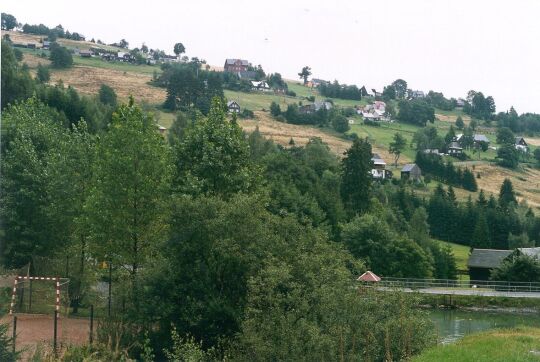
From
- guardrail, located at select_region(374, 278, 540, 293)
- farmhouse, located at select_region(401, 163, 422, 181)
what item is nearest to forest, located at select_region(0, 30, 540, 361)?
guardrail, located at select_region(374, 278, 540, 293)

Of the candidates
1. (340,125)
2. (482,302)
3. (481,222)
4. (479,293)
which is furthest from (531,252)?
(340,125)

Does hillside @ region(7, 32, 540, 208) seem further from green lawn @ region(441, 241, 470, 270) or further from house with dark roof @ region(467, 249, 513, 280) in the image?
house with dark roof @ region(467, 249, 513, 280)

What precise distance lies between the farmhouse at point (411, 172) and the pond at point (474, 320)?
6689cm

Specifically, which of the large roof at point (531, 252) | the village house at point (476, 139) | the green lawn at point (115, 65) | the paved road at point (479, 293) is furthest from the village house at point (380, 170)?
the paved road at point (479, 293)

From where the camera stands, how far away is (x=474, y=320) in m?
49.5

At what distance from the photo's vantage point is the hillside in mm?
127125

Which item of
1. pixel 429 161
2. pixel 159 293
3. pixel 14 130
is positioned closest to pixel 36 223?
pixel 14 130

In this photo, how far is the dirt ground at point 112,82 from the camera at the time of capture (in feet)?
433

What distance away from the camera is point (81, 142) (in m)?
43.1

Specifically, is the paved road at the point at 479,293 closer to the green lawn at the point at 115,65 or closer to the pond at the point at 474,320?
the pond at the point at 474,320

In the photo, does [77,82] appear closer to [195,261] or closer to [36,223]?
[36,223]

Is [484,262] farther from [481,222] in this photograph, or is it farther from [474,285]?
[481,222]

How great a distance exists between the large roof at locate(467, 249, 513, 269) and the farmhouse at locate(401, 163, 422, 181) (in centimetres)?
5152

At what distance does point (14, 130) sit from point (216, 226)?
2233cm
